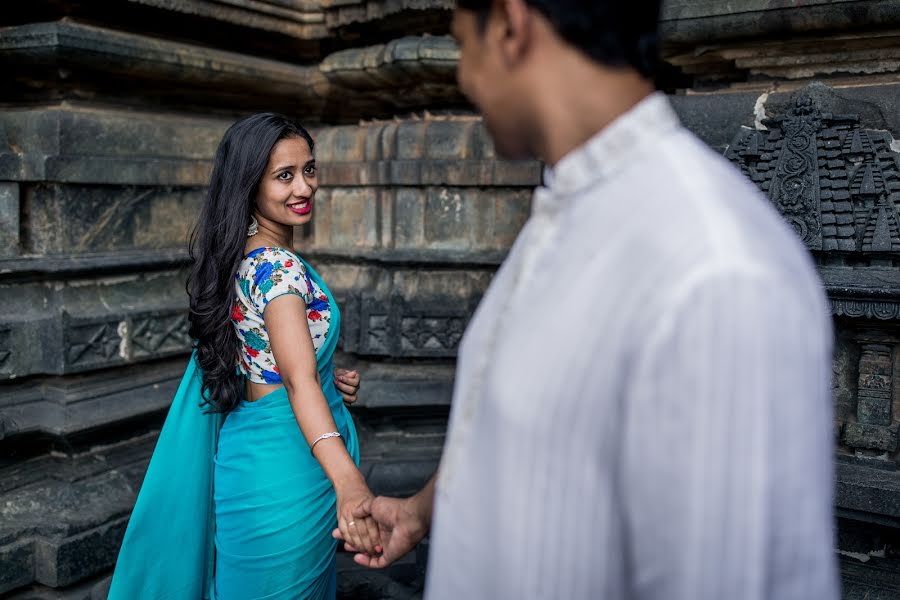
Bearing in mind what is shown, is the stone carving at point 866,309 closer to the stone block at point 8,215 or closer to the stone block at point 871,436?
the stone block at point 871,436

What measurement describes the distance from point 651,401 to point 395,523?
2.66 ft

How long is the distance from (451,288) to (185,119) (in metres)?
1.27

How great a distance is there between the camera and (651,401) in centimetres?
67

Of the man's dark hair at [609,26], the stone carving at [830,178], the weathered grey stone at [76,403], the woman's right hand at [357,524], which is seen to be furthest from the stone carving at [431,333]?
the man's dark hair at [609,26]

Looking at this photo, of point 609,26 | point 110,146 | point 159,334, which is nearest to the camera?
point 609,26

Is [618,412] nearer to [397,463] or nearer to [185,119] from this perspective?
[397,463]

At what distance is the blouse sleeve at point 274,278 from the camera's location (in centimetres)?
178

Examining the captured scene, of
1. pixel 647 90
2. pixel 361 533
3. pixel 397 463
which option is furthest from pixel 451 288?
pixel 647 90

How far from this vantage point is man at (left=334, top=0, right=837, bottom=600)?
2.16 ft

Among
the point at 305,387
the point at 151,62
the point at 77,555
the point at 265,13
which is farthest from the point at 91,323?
the point at 265,13

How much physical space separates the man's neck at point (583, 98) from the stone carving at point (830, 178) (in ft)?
5.34

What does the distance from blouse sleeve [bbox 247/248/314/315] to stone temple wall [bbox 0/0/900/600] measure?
1161 mm

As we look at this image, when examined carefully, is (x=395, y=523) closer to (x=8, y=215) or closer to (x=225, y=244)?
(x=225, y=244)

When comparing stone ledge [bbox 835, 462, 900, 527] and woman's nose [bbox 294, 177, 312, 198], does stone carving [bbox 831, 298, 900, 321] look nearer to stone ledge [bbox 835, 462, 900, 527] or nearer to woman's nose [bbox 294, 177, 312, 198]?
stone ledge [bbox 835, 462, 900, 527]
